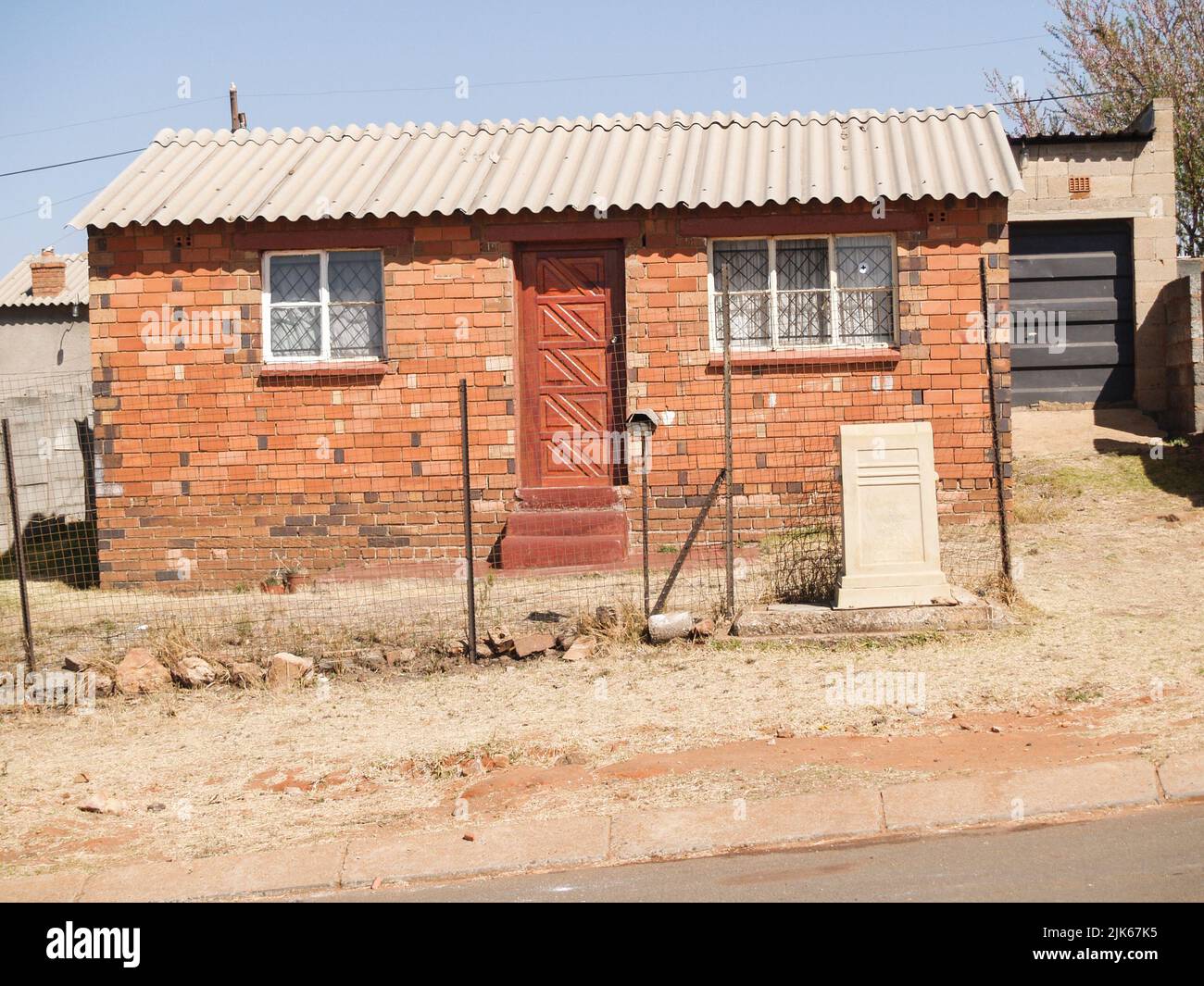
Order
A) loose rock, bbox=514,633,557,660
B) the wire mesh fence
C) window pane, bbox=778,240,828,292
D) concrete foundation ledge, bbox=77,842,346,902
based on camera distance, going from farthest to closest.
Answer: window pane, bbox=778,240,828,292, the wire mesh fence, loose rock, bbox=514,633,557,660, concrete foundation ledge, bbox=77,842,346,902

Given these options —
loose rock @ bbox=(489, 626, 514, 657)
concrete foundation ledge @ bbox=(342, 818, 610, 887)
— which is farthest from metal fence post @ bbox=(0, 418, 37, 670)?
concrete foundation ledge @ bbox=(342, 818, 610, 887)

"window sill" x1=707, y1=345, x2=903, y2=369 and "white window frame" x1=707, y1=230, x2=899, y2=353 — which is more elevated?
"white window frame" x1=707, y1=230, x2=899, y2=353

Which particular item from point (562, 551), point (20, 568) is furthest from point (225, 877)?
point (562, 551)

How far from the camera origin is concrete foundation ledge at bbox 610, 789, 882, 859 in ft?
17.4

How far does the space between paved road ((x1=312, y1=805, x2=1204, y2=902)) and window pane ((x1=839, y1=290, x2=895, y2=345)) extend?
756 cm

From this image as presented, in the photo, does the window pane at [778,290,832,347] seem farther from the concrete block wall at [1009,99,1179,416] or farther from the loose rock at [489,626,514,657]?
the loose rock at [489,626,514,657]

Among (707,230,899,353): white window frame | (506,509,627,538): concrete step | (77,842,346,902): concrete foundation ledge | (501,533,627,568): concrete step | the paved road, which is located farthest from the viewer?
(707,230,899,353): white window frame

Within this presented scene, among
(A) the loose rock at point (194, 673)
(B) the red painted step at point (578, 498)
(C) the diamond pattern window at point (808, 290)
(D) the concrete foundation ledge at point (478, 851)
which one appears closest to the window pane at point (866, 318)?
(C) the diamond pattern window at point (808, 290)

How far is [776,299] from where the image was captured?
12359 mm

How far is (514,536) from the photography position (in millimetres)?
12008

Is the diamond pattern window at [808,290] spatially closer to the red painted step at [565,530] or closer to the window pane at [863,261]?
the window pane at [863,261]

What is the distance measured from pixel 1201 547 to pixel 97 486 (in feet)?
33.7

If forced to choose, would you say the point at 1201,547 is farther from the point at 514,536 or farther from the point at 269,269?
the point at 269,269
